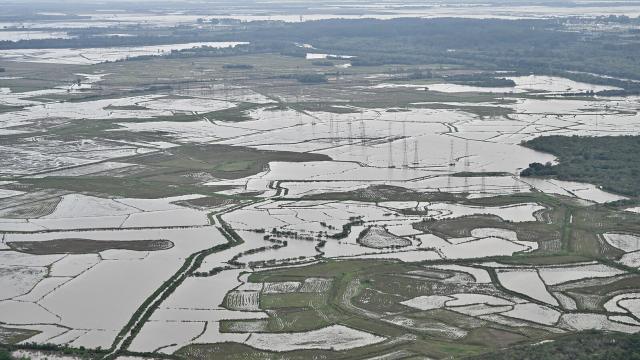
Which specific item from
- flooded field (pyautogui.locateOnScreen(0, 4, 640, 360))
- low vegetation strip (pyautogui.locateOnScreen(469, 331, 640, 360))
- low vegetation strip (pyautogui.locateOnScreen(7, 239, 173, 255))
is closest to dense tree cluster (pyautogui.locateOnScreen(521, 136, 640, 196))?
flooded field (pyautogui.locateOnScreen(0, 4, 640, 360))

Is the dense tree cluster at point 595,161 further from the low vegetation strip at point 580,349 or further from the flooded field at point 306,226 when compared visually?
the low vegetation strip at point 580,349

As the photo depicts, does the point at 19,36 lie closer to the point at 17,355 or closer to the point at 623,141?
the point at 623,141

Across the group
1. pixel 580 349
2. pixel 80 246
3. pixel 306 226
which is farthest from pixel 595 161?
pixel 580 349

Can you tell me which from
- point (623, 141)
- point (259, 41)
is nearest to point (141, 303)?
point (623, 141)

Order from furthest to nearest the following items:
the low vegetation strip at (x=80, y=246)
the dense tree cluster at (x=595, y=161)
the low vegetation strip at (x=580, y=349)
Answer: the dense tree cluster at (x=595, y=161), the low vegetation strip at (x=80, y=246), the low vegetation strip at (x=580, y=349)

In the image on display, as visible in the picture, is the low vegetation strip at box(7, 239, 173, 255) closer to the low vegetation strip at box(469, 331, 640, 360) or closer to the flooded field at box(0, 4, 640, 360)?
the flooded field at box(0, 4, 640, 360)

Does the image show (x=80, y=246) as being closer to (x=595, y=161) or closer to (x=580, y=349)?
(x=580, y=349)

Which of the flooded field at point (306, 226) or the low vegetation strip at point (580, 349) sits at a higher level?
the low vegetation strip at point (580, 349)

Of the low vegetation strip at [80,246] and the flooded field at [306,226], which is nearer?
Result: the flooded field at [306,226]

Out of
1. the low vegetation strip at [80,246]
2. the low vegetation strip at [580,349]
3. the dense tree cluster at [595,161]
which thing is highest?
the low vegetation strip at [580,349]

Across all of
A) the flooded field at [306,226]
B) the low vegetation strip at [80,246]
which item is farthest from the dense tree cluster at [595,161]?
the low vegetation strip at [80,246]

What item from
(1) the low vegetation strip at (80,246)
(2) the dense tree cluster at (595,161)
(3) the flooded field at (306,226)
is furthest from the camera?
(2) the dense tree cluster at (595,161)
